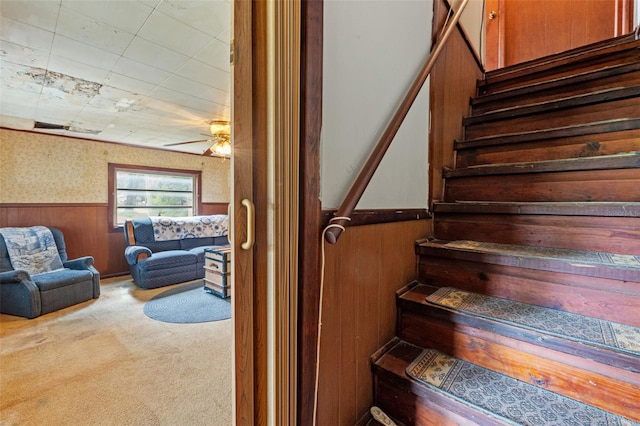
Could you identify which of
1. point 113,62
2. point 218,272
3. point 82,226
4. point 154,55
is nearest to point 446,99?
point 154,55

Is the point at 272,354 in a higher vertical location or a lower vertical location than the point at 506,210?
lower

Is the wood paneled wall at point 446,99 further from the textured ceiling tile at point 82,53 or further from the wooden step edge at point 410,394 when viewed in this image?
the textured ceiling tile at point 82,53

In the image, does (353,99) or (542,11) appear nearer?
(353,99)

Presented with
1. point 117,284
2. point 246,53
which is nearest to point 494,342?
point 246,53

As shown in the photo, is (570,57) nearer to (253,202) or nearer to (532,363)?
(532,363)

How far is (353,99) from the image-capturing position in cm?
104

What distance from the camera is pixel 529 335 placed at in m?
0.98

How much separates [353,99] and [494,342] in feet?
3.47

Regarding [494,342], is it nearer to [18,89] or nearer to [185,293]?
[185,293]

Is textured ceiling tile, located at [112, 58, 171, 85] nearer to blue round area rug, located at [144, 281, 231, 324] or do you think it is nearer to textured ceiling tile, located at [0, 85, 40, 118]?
textured ceiling tile, located at [0, 85, 40, 118]

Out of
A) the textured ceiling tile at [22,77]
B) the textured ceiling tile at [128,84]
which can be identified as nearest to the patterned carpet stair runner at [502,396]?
the textured ceiling tile at [128,84]

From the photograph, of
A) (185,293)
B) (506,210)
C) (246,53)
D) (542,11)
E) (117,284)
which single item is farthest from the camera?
(117,284)

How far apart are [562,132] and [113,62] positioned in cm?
313

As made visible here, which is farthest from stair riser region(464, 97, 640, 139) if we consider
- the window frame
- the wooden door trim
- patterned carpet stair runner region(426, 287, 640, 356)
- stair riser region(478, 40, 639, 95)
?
the window frame
